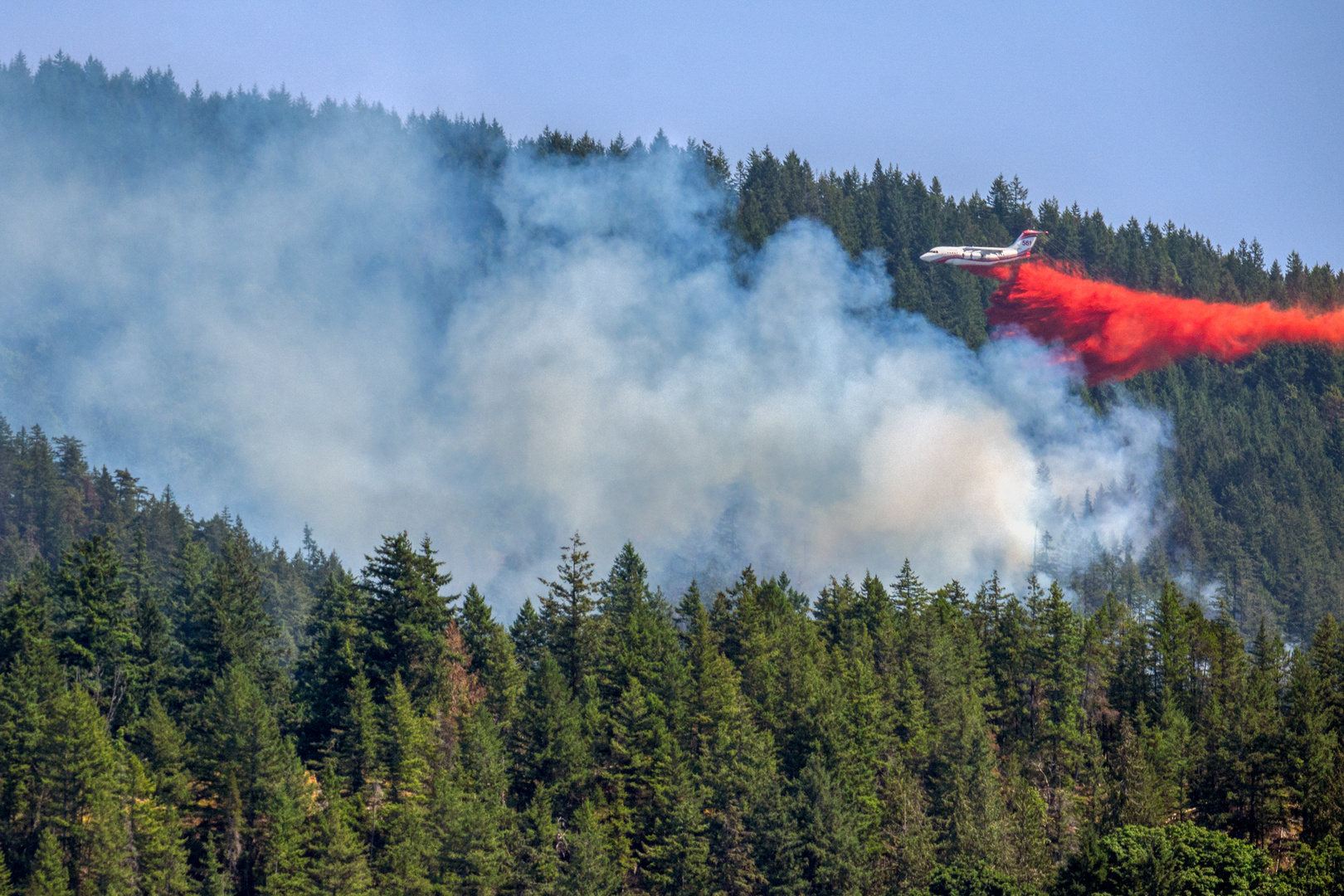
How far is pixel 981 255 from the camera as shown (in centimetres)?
12588

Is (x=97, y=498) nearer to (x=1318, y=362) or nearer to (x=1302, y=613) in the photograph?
(x=1302, y=613)

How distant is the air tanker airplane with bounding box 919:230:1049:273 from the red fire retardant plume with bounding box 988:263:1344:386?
6518 mm

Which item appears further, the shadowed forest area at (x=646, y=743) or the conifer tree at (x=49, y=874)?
the shadowed forest area at (x=646, y=743)

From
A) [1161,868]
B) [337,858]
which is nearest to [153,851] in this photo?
[337,858]

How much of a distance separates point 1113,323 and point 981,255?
31906mm

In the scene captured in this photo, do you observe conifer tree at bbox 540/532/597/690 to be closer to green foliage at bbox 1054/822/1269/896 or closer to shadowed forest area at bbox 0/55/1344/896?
shadowed forest area at bbox 0/55/1344/896

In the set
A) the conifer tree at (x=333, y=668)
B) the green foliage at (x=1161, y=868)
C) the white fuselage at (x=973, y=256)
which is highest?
the white fuselage at (x=973, y=256)

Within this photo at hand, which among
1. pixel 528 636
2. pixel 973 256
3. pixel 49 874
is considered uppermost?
pixel 973 256

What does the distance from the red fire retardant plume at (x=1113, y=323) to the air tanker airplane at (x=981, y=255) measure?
6.52 metres

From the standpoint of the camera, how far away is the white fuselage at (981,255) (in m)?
123

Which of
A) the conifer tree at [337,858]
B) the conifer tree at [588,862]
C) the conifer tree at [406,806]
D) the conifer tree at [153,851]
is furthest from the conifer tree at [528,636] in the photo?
the conifer tree at [153,851]

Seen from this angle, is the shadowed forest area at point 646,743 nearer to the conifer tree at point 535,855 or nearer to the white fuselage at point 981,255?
the conifer tree at point 535,855

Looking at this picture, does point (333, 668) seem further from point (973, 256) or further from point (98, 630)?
point (973, 256)

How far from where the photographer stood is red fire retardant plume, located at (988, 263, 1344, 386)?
14638 centimetres
